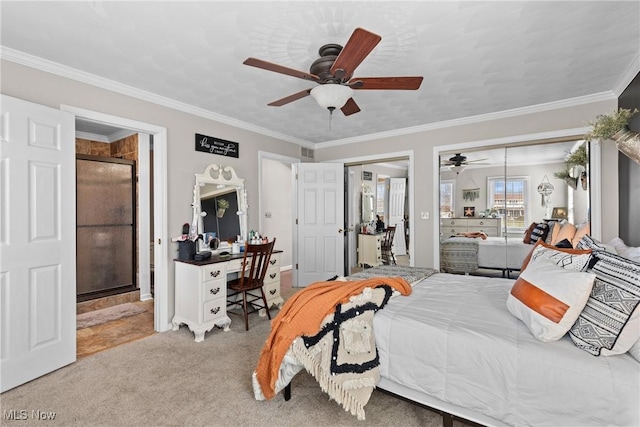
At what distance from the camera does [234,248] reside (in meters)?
3.77

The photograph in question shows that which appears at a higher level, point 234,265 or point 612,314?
point 612,314

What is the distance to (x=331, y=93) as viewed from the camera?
219 centimetres

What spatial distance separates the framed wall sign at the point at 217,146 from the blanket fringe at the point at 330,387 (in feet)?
9.14

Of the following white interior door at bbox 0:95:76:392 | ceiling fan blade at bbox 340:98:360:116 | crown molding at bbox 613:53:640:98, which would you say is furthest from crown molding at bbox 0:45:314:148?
crown molding at bbox 613:53:640:98

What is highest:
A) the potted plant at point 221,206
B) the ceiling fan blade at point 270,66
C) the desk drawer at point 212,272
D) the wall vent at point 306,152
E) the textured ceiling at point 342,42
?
the textured ceiling at point 342,42

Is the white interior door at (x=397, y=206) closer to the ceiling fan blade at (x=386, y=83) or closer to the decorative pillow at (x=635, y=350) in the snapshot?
the ceiling fan blade at (x=386, y=83)

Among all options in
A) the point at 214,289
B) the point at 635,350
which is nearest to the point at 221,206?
the point at 214,289

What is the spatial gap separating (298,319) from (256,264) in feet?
6.22

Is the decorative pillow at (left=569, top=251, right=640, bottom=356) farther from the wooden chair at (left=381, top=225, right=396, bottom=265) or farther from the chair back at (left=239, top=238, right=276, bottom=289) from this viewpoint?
the wooden chair at (left=381, top=225, right=396, bottom=265)

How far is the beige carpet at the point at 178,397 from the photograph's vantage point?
6.15 feet

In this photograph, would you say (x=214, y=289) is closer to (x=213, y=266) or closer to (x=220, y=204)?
(x=213, y=266)

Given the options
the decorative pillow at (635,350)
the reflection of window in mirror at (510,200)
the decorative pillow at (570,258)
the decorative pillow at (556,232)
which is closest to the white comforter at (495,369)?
the decorative pillow at (635,350)

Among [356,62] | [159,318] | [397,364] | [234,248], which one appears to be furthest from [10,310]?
[356,62]

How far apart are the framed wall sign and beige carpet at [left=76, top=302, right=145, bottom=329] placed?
2.30 meters
